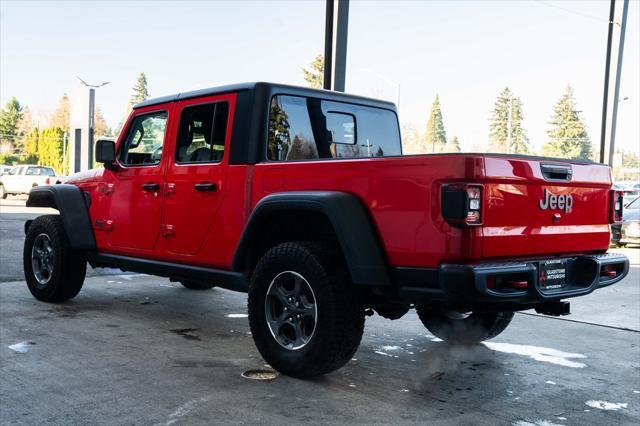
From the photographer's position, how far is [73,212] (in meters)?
6.50

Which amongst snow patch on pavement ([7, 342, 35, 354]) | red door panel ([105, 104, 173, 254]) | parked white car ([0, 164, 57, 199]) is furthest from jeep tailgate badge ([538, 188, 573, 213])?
parked white car ([0, 164, 57, 199])

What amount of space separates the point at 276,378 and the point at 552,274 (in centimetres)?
184

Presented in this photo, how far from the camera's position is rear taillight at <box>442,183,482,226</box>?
3.54 metres

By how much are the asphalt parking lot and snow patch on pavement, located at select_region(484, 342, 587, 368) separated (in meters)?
0.02

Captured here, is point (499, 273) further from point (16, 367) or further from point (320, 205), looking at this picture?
point (16, 367)

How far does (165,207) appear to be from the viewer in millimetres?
5496

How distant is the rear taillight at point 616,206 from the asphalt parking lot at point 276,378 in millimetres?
1105

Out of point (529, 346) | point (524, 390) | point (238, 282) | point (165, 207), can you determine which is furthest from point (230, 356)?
point (529, 346)

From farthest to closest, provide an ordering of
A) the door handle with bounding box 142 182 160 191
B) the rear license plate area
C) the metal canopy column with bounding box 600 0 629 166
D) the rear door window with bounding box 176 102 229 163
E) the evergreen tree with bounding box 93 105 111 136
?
the evergreen tree with bounding box 93 105 111 136 → the metal canopy column with bounding box 600 0 629 166 → the door handle with bounding box 142 182 160 191 → the rear door window with bounding box 176 102 229 163 → the rear license plate area

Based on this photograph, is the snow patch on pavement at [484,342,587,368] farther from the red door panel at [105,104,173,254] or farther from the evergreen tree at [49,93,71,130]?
the evergreen tree at [49,93,71,130]

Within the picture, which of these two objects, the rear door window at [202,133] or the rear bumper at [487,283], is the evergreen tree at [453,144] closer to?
the rear door window at [202,133]

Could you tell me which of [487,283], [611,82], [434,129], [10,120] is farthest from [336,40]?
[10,120]

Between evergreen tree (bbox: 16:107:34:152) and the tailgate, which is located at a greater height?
evergreen tree (bbox: 16:107:34:152)

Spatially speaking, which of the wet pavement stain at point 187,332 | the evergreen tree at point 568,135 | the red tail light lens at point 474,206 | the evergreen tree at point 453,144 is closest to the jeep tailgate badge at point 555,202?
the red tail light lens at point 474,206
